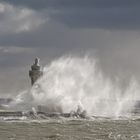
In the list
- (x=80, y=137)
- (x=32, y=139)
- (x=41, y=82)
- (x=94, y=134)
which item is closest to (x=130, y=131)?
(x=94, y=134)

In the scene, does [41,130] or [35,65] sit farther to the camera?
[35,65]

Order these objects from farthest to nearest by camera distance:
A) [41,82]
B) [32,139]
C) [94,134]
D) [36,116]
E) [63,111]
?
[41,82]
[63,111]
[36,116]
[94,134]
[32,139]

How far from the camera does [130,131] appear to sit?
150ft

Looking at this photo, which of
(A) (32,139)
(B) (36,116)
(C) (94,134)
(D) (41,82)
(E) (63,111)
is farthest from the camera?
(D) (41,82)

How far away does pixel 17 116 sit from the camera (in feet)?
226

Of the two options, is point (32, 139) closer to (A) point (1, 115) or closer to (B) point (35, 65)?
(A) point (1, 115)

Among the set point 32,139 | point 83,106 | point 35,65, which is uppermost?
point 35,65

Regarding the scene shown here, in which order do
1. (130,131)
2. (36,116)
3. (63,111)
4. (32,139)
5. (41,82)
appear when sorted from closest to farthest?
(32,139) < (130,131) < (36,116) < (63,111) < (41,82)

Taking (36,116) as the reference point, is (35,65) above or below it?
above

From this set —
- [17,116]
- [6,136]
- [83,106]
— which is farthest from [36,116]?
[6,136]

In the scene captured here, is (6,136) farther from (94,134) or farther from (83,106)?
(83,106)

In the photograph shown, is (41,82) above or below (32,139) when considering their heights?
above

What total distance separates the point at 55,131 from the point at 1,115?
26047 mm

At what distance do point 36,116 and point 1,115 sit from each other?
16.2 feet
